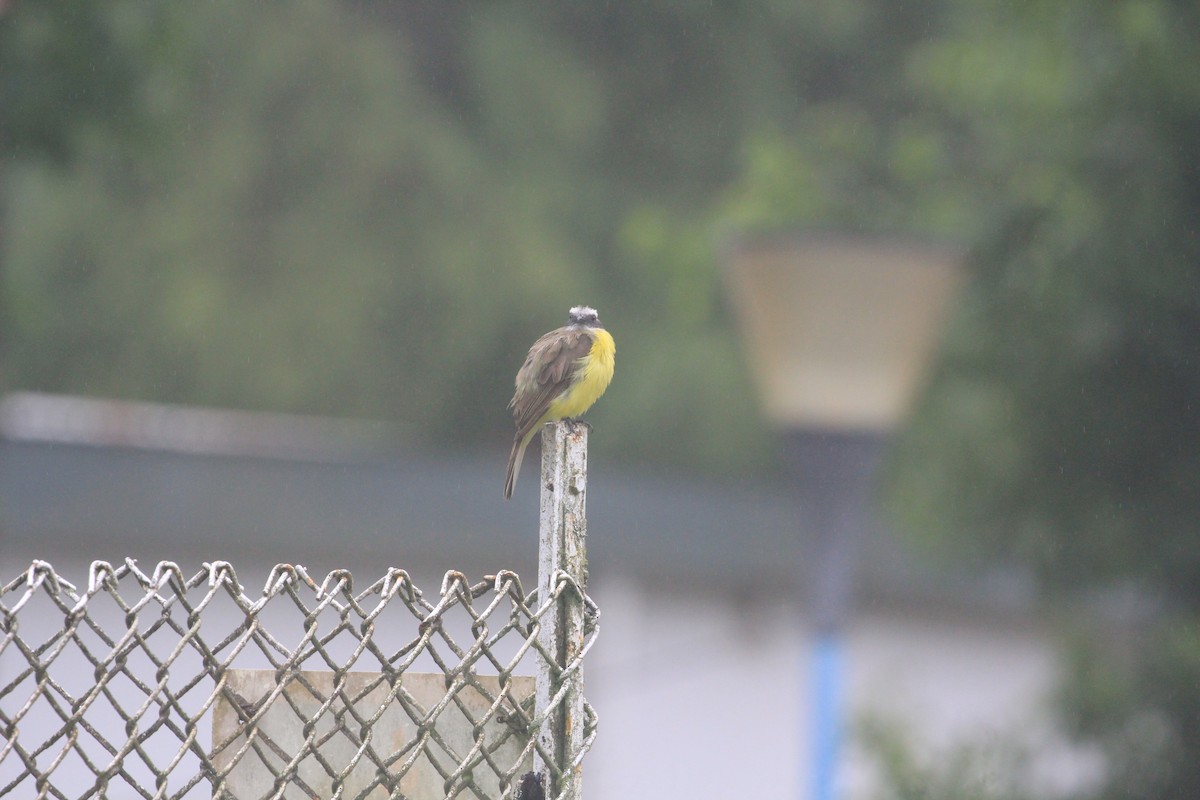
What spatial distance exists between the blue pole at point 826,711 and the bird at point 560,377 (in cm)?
234

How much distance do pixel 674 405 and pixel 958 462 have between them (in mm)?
13841

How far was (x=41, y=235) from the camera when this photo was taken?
22.8 meters

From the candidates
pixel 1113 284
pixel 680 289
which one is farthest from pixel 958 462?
pixel 680 289

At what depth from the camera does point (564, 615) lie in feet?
8.34

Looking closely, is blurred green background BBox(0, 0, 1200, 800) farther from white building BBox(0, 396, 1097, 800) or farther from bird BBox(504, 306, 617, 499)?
bird BBox(504, 306, 617, 499)

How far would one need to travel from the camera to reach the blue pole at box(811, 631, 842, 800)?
6844 mm

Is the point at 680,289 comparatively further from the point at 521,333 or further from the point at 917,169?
the point at 521,333

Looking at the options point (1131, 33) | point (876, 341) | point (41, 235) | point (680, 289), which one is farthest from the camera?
point (41, 235)

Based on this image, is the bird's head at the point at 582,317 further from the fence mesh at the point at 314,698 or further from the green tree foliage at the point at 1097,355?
the green tree foliage at the point at 1097,355

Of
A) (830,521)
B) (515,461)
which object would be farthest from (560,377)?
(830,521)

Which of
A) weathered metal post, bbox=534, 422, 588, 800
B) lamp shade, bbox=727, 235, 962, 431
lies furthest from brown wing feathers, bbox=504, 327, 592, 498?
lamp shade, bbox=727, 235, 962, 431

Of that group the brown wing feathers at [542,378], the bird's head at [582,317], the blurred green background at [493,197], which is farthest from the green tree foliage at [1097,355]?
the brown wing feathers at [542,378]

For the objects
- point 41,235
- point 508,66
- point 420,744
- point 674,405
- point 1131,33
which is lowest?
point 420,744

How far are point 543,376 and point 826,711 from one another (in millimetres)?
2790
